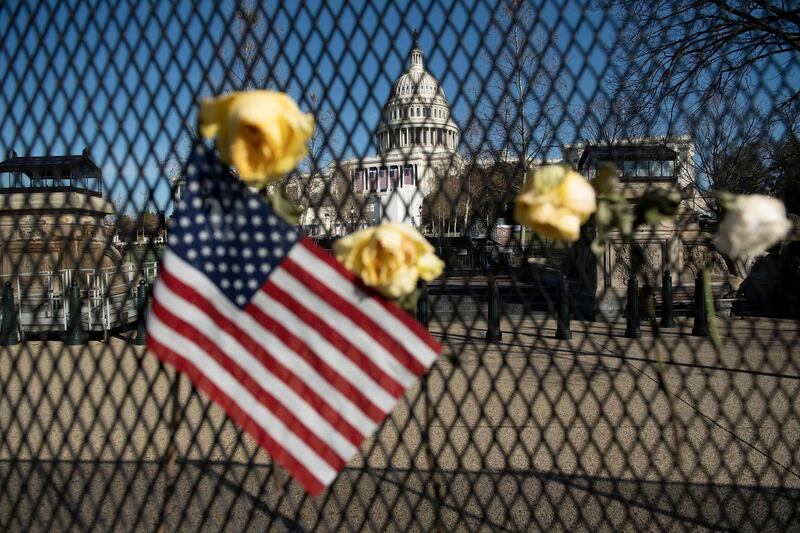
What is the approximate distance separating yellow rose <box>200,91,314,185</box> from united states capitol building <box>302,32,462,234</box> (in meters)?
0.72

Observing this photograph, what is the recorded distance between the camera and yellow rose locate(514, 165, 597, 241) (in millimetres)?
1491

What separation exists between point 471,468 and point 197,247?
2.90 metres

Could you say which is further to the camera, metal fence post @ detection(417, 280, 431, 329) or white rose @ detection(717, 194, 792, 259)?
metal fence post @ detection(417, 280, 431, 329)

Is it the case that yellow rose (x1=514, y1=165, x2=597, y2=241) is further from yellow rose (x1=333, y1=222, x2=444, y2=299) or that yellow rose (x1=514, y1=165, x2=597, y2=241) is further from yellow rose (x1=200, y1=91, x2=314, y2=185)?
yellow rose (x1=200, y1=91, x2=314, y2=185)

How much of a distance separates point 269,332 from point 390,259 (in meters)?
0.40

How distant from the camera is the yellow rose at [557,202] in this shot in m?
1.49

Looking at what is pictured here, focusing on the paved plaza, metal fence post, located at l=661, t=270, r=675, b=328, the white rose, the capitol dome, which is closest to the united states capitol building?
the capitol dome

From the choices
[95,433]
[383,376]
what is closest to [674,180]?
[383,376]

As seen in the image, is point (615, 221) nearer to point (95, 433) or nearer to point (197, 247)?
point (197, 247)

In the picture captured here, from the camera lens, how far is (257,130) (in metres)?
1.47

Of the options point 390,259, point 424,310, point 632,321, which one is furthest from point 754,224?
point 424,310

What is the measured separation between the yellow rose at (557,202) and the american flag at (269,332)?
512 millimetres

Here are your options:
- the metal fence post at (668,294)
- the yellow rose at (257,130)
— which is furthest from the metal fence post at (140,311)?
the metal fence post at (668,294)

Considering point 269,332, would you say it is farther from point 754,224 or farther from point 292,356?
point 754,224
